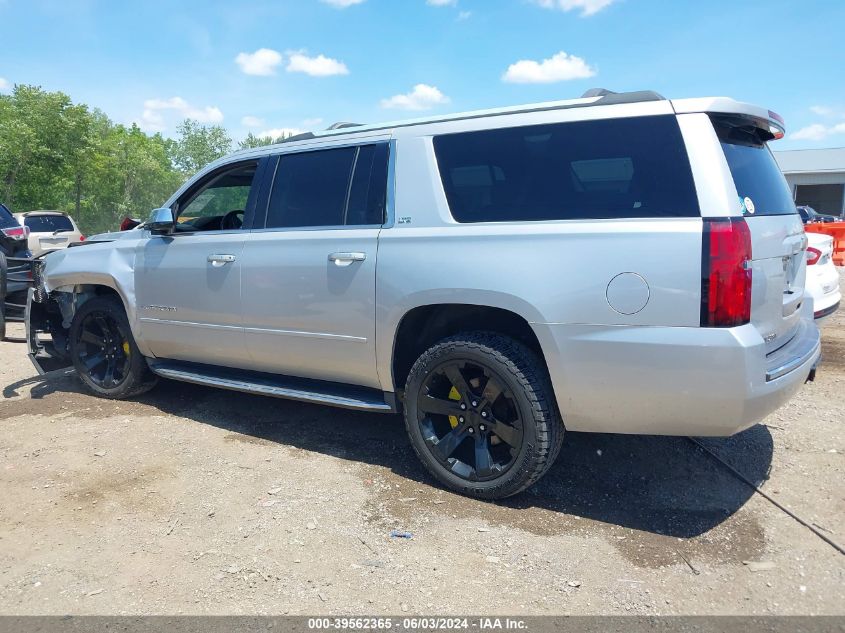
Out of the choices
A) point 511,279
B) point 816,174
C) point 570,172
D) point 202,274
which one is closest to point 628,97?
point 570,172

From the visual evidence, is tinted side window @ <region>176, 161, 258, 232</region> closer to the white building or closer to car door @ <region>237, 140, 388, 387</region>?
car door @ <region>237, 140, 388, 387</region>

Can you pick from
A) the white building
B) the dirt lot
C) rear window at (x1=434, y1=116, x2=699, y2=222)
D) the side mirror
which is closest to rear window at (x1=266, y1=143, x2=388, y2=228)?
rear window at (x1=434, y1=116, x2=699, y2=222)

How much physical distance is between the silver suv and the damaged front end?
1.48m

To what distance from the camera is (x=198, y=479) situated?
389 centimetres

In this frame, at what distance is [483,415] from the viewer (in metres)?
3.49

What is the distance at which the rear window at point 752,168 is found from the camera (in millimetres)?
3094

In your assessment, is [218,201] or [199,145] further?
[199,145]

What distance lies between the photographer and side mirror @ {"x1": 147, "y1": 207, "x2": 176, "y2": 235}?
466 centimetres

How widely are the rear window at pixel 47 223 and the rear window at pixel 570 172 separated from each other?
1696 cm

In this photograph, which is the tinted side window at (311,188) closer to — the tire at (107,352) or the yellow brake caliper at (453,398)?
the yellow brake caliper at (453,398)

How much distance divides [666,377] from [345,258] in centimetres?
193

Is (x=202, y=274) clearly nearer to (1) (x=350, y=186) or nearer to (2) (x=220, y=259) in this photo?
(2) (x=220, y=259)

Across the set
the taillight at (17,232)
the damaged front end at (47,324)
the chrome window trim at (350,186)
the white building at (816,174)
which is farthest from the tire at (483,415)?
the white building at (816,174)

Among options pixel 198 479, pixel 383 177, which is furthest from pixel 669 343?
pixel 198 479
